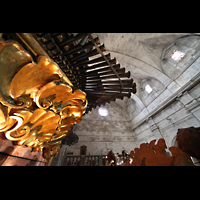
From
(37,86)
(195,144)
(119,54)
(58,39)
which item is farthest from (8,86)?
(119,54)

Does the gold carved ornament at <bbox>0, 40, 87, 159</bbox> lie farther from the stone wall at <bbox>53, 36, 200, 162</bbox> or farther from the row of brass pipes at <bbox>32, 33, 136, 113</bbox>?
the stone wall at <bbox>53, 36, 200, 162</bbox>

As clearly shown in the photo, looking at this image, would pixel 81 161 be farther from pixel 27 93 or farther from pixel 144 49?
pixel 144 49

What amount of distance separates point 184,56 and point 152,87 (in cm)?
295

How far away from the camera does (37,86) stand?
0.80 m

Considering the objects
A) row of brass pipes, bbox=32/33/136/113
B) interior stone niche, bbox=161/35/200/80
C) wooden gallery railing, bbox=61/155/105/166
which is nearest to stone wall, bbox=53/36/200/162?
interior stone niche, bbox=161/35/200/80

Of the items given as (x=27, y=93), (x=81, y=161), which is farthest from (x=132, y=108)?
(x=27, y=93)

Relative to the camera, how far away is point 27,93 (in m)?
0.79

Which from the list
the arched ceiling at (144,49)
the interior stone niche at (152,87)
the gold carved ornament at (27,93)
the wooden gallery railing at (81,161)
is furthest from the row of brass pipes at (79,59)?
the interior stone niche at (152,87)

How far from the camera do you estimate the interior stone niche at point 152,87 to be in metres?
7.33

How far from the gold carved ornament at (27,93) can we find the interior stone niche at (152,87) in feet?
26.6

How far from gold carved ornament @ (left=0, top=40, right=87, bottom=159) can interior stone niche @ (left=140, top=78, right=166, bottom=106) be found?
8118 millimetres
